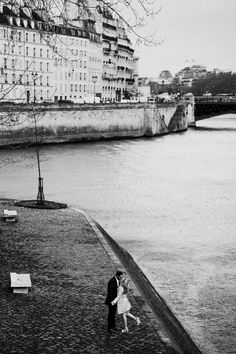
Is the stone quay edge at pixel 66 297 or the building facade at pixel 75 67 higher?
the building facade at pixel 75 67

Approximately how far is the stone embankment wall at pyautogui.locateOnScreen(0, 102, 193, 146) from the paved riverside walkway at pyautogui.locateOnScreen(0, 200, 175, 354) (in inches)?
1379

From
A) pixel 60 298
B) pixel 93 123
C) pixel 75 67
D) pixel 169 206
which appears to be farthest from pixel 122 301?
→ pixel 75 67

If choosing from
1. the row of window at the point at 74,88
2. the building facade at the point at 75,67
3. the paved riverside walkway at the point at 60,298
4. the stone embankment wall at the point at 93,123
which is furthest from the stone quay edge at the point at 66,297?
the row of window at the point at 74,88

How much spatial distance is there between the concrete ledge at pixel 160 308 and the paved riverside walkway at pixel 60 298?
55 centimetres

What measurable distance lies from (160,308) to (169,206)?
15.7 meters

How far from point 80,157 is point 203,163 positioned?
8.59 m

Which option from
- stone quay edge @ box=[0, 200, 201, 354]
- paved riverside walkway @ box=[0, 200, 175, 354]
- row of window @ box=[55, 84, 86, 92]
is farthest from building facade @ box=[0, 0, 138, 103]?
paved riverside walkway @ box=[0, 200, 175, 354]

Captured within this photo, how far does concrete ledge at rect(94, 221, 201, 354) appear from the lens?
12.1 meters

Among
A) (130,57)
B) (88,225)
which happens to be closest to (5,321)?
(88,225)

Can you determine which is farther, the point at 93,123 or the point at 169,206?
the point at 93,123

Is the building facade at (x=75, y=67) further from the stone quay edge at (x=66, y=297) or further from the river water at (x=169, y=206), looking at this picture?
the stone quay edge at (x=66, y=297)

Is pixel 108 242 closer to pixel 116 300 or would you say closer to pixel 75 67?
pixel 116 300

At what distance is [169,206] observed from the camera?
29.2 m

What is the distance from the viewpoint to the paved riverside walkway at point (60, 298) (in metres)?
10.8
